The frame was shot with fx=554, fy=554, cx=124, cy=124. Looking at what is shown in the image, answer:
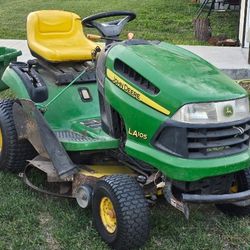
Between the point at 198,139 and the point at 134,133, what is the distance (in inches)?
14.7

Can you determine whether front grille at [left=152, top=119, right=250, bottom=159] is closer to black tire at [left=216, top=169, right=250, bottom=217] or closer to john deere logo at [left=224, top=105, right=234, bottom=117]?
john deere logo at [left=224, top=105, right=234, bottom=117]

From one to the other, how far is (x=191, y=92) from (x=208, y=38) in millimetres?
6984

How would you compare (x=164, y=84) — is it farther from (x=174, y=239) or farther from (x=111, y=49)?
(x=174, y=239)

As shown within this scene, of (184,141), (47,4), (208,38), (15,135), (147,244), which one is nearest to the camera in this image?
(184,141)

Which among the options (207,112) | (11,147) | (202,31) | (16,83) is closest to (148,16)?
(202,31)

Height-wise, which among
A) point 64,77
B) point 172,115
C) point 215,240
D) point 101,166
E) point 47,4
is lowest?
point 47,4

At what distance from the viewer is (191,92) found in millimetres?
2828

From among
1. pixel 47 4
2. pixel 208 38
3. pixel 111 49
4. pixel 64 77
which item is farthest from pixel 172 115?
pixel 47 4

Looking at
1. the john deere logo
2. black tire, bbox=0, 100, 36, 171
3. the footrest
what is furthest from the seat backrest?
the john deere logo

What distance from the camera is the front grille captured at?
2.81 metres

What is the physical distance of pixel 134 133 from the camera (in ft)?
9.92

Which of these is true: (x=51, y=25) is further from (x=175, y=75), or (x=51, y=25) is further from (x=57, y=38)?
(x=175, y=75)

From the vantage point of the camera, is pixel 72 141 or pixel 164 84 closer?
pixel 164 84

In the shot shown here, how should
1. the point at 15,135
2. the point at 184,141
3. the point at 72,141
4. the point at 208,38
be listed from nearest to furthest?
the point at 184,141
the point at 72,141
the point at 15,135
the point at 208,38
